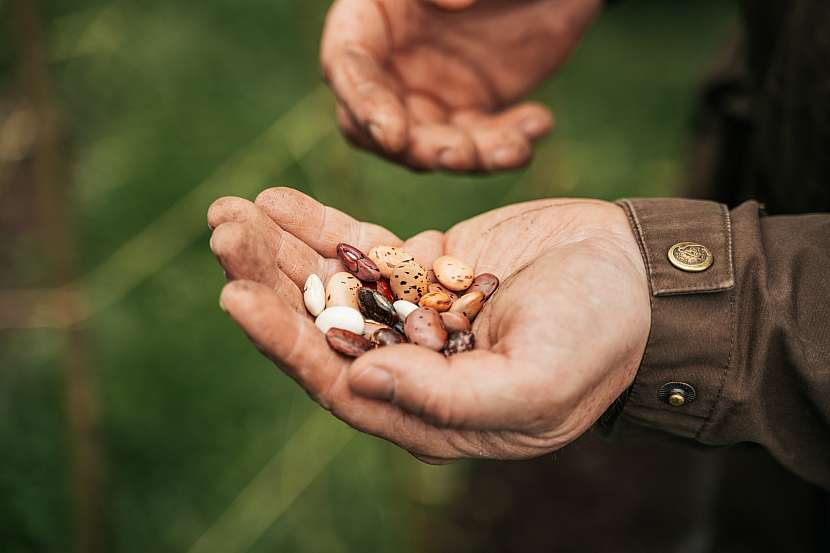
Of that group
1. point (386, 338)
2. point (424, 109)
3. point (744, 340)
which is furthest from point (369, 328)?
point (424, 109)

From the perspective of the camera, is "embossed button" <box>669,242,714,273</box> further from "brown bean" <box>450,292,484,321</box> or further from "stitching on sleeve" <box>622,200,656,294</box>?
"brown bean" <box>450,292,484,321</box>

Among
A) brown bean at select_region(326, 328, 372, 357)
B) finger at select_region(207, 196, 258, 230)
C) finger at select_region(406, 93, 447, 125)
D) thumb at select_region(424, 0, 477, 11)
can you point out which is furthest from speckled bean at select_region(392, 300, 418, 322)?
thumb at select_region(424, 0, 477, 11)

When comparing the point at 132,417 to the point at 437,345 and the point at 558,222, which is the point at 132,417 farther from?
the point at 558,222

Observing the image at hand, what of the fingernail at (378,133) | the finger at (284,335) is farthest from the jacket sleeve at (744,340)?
the fingernail at (378,133)

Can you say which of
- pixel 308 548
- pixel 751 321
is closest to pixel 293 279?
pixel 751 321

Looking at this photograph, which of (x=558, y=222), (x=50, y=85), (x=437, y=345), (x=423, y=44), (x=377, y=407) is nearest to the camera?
(x=377, y=407)

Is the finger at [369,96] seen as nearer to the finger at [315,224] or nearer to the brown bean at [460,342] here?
the finger at [315,224]

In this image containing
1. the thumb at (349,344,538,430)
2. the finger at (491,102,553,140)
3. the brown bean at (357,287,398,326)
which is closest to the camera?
the thumb at (349,344,538,430)
